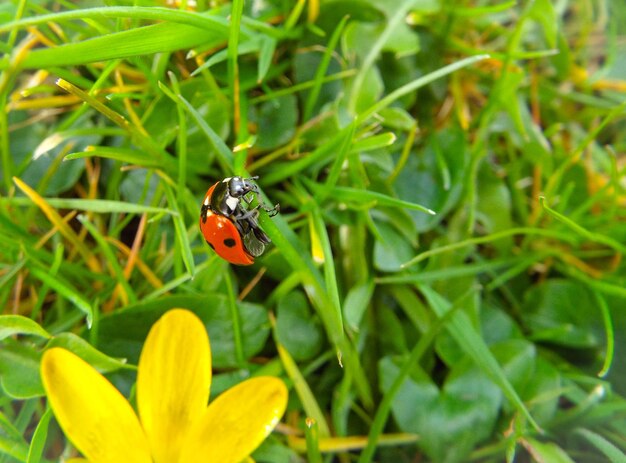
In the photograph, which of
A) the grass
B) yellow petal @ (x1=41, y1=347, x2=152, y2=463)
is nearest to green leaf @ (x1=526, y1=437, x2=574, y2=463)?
the grass

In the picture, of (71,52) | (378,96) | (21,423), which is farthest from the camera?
(378,96)

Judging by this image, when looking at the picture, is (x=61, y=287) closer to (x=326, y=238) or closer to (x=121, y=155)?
(x=121, y=155)

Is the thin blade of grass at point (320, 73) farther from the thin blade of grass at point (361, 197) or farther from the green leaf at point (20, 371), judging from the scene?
the green leaf at point (20, 371)

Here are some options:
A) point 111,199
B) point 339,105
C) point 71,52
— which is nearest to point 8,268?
point 111,199

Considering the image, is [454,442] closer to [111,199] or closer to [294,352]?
[294,352]

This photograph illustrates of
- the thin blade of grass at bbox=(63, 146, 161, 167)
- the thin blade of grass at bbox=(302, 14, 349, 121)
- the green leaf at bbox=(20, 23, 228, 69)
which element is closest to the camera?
the green leaf at bbox=(20, 23, 228, 69)

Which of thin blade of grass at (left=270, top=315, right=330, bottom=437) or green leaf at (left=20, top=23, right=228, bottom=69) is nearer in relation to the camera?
green leaf at (left=20, top=23, right=228, bottom=69)

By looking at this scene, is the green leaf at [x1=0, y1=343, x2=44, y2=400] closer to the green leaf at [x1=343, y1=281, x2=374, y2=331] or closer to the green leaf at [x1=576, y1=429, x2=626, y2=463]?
the green leaf at [x1=343, y1=281, x2=374, y2=331]
